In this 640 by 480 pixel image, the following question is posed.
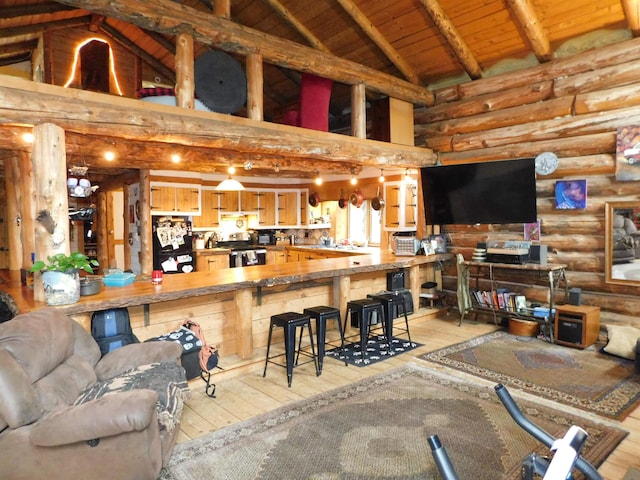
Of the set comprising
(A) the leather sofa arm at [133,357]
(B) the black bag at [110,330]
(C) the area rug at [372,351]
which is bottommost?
(C) the area rug at [372,351]

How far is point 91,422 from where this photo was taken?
2074mm

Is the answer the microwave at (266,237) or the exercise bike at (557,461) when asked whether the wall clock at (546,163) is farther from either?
the microwave at (266,237)

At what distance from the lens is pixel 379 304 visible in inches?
182

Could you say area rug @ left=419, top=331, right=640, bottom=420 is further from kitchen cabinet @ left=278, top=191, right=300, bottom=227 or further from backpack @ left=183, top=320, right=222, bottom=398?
kitchen cabinet @ left=278, top=191, right=300, bottom=227

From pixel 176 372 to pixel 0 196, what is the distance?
8.40m

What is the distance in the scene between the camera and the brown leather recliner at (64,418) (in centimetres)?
208

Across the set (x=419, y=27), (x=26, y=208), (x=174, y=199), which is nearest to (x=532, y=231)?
(x=419, y=27)

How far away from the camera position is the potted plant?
10.1 ft

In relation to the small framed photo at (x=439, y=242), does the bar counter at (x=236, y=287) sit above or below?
below

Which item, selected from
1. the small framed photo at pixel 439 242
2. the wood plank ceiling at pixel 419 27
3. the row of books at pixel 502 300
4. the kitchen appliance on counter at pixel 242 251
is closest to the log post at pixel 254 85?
the wood plank ceiling at pixel 419 27

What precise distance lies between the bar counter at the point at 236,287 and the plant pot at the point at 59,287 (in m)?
0.08

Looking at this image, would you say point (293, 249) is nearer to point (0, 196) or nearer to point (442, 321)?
point (442, 321)

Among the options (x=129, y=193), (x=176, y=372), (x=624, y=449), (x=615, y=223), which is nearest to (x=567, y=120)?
(x=615, y=223)

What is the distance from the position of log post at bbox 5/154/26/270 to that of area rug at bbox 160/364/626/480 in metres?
4.35
